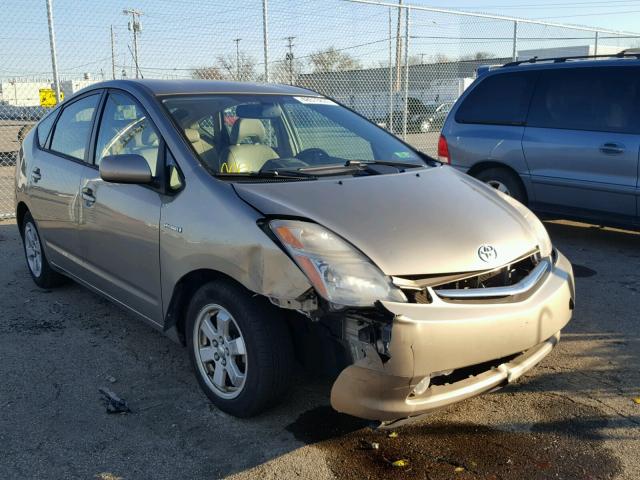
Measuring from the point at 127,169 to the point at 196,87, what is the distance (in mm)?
938

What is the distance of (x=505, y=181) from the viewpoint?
22.4ft

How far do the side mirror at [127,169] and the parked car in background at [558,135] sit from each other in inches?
177

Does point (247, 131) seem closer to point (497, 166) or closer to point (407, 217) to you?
point (407, 217)

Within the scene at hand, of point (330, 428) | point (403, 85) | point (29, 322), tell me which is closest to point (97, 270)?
point (29, 322)

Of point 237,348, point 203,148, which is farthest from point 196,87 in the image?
point 237,348

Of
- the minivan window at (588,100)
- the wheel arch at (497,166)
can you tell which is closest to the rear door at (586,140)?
the minivan window at (588,100)

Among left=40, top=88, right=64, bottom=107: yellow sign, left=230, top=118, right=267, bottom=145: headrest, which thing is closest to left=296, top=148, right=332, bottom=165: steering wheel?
left=230, top=118, right=267, bottom=145: headrest

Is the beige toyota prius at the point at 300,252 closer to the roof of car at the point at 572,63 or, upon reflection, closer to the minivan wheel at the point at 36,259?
the minivan wheel at the point at 36,259

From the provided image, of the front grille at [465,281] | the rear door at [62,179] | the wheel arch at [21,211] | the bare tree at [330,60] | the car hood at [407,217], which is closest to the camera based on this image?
the front grille at [465,281]

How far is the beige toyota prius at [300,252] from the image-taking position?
256 centimetres

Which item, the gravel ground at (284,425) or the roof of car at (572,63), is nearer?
the gravel ground at (284,425)

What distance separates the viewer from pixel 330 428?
3041 millimetres

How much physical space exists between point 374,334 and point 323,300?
0.83ft

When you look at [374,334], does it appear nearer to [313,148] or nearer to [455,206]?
[455,206]
